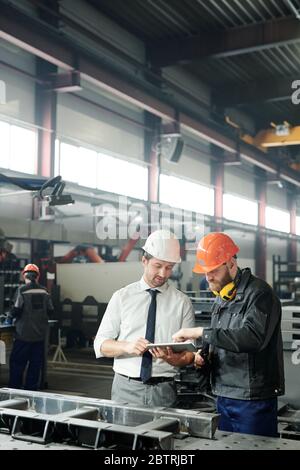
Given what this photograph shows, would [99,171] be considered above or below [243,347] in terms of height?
above

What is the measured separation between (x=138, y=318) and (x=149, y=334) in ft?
0.33

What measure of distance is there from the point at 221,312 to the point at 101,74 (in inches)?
273

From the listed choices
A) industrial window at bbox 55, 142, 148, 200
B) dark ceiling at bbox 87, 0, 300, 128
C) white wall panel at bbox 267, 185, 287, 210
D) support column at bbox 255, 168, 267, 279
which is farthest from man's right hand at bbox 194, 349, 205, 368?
white wall panel at bbox 267, 185, 287, 210

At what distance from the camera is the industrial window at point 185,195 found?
504 inches

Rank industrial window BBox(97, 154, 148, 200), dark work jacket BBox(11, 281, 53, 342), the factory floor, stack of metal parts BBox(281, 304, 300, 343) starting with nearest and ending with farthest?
stack of metal parts BBox(281, 304, 300, 343) → dark work jacket BBox(11, 281, 53, 342) → the factory floor → industrial window BBox(97, 154, 148, 200)

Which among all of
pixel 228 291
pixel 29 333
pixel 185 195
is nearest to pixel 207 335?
pixel 228 291

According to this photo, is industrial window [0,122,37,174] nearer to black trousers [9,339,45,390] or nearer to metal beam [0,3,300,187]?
metal beam [0,3,300,187]

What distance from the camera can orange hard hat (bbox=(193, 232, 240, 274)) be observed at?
267 cm

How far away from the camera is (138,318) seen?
111 inches

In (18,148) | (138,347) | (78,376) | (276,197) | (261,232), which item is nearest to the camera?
(138,347)

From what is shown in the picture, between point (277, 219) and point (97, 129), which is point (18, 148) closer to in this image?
point (97, 129)

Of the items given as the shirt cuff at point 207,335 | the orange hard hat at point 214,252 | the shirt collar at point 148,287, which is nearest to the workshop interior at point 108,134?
the shirt collar at point 148,287

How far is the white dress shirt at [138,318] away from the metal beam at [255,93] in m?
9.87

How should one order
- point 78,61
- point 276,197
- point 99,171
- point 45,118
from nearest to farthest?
point 78,61 < point 45,118 < point 99,171 < point 276,197
